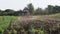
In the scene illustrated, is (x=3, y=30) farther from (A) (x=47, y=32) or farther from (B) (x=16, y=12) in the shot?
(B) (x=16, y=12)

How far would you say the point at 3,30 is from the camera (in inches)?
135

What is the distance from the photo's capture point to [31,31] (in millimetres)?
3525

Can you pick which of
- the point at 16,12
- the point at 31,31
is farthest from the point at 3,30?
the point at 16,12

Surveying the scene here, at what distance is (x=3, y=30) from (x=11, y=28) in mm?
277

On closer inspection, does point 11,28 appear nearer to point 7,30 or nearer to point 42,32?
point 7,30

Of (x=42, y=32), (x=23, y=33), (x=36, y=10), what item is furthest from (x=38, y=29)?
(x=36, y=10)

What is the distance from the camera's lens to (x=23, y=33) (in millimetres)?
3508

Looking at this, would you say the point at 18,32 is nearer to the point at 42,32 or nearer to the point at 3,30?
the point at 3,30

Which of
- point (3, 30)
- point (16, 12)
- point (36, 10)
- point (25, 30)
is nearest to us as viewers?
point (3, 30)

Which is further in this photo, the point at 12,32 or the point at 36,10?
the point at 36,10

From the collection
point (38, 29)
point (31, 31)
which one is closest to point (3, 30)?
point (31, 31)

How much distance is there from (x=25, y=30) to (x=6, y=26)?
0.52 m

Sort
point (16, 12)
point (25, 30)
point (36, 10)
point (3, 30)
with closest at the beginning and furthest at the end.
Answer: point (3, 30)
point (25, 30)
point (16, 12)
point (36, 10)

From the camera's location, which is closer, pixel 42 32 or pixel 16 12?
pixel 42 32
